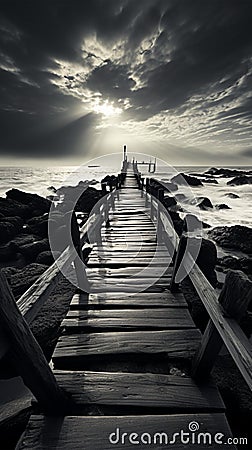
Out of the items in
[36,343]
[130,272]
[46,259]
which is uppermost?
[36,343]

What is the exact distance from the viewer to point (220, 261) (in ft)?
30.5

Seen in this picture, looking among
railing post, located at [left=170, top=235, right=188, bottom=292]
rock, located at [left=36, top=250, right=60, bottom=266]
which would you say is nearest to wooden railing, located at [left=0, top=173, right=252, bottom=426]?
railing post, located at [left=170, top=235, right=188, bottom=292]

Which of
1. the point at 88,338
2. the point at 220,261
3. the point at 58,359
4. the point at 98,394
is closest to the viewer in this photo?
the point at 98,394

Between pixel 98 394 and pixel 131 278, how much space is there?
264cm

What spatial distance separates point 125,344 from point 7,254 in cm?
796

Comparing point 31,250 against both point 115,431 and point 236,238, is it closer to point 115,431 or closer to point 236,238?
point 115,431

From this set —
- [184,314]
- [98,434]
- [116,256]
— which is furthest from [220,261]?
[98,434]

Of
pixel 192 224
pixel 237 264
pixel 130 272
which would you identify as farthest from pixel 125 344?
pixel 192 224

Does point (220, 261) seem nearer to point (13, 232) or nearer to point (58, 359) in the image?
point (58, 359)

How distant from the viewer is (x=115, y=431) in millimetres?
2070

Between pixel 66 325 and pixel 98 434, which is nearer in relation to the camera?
pixel 98 434

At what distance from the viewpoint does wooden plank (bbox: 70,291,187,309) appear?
3891 millimetres
